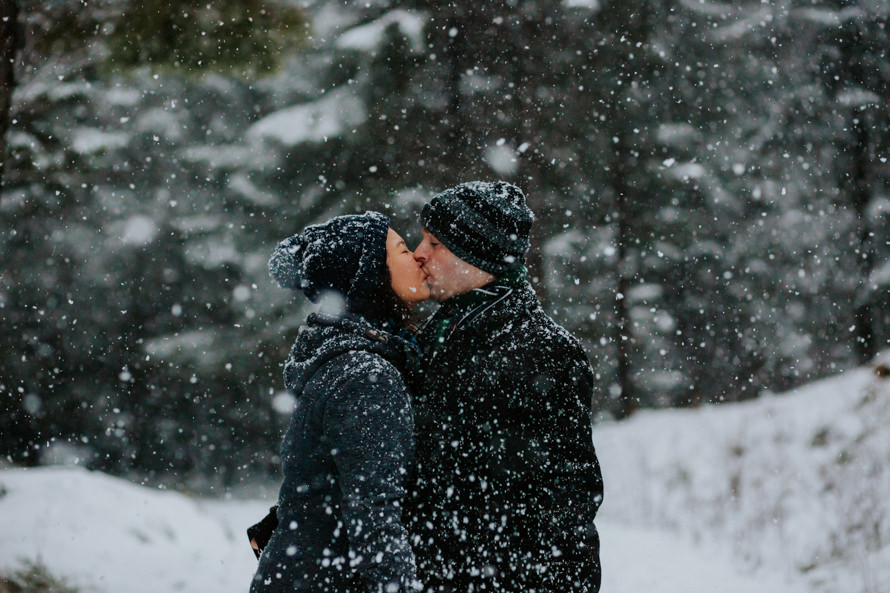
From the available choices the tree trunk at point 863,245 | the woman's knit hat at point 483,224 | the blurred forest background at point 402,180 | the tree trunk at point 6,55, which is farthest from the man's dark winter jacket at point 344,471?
the tree trunk at point 863,245

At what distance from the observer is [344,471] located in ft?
6.59

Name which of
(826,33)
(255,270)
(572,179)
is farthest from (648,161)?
(255,270)

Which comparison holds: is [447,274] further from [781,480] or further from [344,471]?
[781,480]

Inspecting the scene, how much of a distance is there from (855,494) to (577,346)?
5594 millimetres

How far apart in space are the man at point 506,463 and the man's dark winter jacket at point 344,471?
18 cm

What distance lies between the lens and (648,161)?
46.5ft

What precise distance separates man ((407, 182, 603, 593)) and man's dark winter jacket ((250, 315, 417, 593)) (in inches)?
7.1

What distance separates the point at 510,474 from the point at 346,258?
0.87 m

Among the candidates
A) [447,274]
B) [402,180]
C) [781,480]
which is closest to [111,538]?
[447,274]

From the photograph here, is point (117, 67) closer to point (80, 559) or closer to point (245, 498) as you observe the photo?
point (80, 559)

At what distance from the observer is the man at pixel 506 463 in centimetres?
215

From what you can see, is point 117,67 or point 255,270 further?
point 255,270

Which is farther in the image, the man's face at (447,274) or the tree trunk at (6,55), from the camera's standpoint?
the tree trunk at (6,55)

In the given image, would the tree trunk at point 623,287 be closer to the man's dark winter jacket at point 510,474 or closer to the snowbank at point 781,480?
the snowbank at point 781,480
